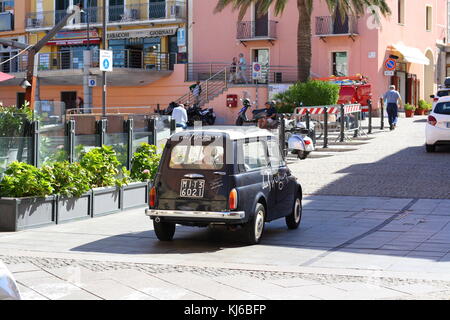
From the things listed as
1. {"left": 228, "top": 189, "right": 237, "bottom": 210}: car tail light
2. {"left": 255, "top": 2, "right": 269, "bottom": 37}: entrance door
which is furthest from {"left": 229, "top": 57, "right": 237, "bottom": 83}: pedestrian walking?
{"left": 228, "top": 189, "right": 237, "bottom": 210}: car tail light

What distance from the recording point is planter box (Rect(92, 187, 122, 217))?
14.5m

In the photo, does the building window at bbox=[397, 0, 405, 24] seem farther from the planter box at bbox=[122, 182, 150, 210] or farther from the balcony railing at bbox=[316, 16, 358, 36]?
the planter box at bbox=[122, 182, 150, 210]

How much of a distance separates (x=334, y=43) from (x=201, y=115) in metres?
8.67

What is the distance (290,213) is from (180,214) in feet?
6.83

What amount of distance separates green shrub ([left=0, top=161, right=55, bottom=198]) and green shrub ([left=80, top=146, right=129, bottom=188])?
1.31m

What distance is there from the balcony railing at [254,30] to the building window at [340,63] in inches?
139

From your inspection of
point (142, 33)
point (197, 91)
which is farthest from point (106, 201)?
point (142, 33)

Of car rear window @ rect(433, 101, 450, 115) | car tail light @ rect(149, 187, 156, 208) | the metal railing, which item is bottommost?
car tail light @ rect(149, 187, 156, 208)

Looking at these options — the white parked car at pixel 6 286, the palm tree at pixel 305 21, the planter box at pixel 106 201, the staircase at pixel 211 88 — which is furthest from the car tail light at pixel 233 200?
the staircase at pixel 211 88

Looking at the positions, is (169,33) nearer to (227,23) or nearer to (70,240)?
(227,23)

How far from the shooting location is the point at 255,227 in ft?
37.8

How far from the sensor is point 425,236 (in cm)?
1198

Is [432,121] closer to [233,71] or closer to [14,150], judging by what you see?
[14,150]

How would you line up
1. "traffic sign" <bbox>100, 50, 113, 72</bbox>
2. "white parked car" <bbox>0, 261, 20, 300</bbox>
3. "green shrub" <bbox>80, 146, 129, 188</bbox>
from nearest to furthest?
"white parked car" <bbox>0, 261, 20, 300</bbox> < "green shrub" <bbox>80, 146, 129, 188</bbox> < "traffic sign" <bbox>100, 50, 113, 72</bbox>
